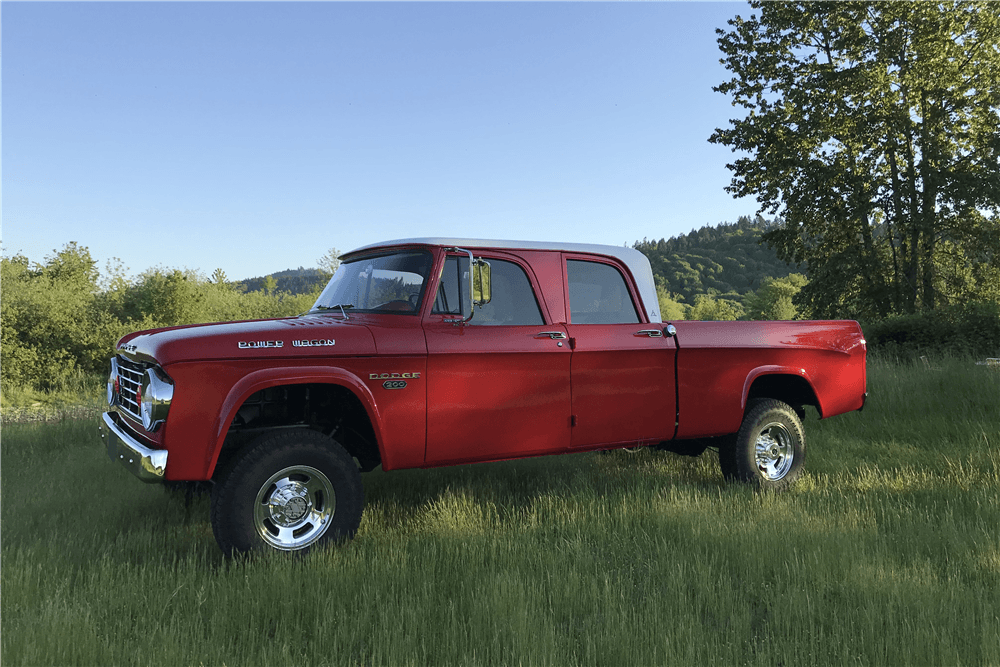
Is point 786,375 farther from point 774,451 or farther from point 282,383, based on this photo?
point 282,383

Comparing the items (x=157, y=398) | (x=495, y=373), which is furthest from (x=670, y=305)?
(x=157, y=398)

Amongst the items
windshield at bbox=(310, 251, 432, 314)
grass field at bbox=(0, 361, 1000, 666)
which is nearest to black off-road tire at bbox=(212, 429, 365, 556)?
grass field at bbox=(0, 361, 1000, 666)

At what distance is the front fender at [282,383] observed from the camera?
393cm

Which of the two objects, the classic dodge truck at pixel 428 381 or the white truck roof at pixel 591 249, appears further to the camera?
the white truck roof at pixel 591 249

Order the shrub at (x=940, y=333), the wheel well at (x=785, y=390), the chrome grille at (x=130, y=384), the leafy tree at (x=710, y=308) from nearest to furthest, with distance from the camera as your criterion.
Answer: the chrome grille at (x=130, y=384) < the wheel well at (x=785, y=390) < the shrub at (x=940, y=333) < the leafy tree at (x=710, y=308)

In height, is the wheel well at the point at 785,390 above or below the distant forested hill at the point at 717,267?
below

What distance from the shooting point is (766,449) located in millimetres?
6219

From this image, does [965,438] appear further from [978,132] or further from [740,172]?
[978,132]

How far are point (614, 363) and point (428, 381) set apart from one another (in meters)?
1.59

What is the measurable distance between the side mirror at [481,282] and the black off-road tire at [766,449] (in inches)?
114

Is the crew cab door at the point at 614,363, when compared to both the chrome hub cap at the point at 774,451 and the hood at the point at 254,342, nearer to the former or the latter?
the chrome hub cap at the point at 774,451

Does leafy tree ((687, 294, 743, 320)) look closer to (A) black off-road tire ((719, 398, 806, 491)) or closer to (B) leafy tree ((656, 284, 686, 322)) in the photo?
(B) leafy tree ((656, 284, 686, 322))

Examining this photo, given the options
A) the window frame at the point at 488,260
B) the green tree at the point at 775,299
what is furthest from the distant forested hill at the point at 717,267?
the window frame at the point at 488,260

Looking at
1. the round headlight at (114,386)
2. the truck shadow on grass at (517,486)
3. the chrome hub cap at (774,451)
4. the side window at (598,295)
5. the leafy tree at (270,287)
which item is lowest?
the truck shadow on grass at (517,486)
